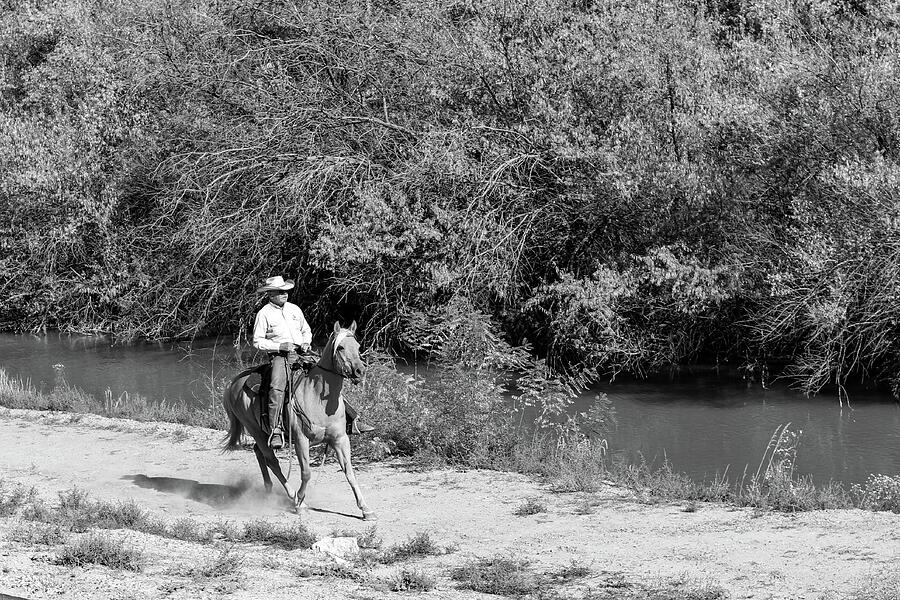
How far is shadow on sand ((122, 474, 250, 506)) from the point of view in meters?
12.1

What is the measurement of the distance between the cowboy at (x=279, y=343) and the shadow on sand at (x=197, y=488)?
1.30m

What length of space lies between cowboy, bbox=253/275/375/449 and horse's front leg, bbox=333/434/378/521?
0.22 metres

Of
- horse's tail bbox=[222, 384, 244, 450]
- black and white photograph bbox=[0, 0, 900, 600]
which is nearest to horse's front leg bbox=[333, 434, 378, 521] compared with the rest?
black and white photograph bbox=[0, 0, 900, 600]

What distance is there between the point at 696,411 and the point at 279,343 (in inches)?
389

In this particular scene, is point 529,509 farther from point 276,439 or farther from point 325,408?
point 276,439

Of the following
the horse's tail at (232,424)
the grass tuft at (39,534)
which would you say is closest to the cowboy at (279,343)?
the horse's tail at (232,424)

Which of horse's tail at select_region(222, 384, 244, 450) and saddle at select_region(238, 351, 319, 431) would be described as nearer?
saddle at select_region(238, 351, 319, 431)

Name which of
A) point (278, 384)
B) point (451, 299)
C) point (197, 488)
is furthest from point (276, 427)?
point (451, 299)

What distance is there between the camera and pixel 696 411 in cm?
1912

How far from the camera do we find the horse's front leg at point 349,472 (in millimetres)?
10844

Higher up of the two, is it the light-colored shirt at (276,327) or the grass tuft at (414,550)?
the light-colored shirt at (276,327)

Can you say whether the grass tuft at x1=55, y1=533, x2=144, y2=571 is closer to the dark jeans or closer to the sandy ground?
the sandy ground

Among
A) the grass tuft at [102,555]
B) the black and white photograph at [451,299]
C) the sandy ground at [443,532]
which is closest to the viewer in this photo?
the sandy ground at [443,532]

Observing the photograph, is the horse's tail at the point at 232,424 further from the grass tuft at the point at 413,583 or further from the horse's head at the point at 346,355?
the grass tuft at the point at 413,583
